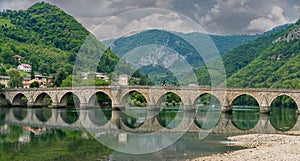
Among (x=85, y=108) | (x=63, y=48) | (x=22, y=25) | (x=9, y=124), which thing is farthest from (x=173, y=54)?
(x=9, y=124)

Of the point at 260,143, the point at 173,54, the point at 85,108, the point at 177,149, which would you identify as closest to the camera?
the point at 177,149

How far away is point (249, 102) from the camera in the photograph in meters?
88.6

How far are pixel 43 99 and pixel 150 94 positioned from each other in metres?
23.9

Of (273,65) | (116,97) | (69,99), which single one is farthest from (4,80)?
(273,65)

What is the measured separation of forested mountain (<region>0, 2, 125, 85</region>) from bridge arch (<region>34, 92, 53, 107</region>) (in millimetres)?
20206

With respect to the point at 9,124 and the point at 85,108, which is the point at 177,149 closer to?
the point at 9,124

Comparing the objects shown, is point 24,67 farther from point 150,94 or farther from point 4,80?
point 150,94

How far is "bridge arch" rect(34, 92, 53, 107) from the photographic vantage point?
2913 inches

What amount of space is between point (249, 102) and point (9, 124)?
57.3m

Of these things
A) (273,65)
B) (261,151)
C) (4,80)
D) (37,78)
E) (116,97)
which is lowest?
(261,151)

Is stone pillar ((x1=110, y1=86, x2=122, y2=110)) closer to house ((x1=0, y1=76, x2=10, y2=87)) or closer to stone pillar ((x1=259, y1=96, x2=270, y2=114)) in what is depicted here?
stone pillar ((x1=259, y1=96, x2=270, y2=114))

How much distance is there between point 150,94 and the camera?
6322 centimetres

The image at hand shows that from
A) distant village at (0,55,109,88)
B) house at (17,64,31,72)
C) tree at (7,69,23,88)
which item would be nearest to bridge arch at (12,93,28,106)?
tree at (7,69,23,88)

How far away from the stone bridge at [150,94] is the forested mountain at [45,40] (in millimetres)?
24236
